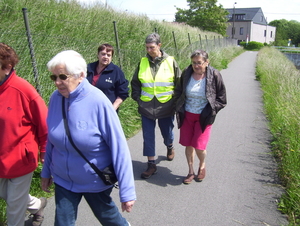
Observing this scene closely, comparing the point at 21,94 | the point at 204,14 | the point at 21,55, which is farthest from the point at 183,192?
the point at 204,14

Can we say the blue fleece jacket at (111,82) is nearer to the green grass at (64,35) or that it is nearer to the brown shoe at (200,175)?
the green grass at (64,35)

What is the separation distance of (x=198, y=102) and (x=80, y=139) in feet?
7.47

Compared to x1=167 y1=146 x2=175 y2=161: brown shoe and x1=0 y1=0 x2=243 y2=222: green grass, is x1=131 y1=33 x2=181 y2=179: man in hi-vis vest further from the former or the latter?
x1=0 y1=0 x2=243 y2=222: green grass

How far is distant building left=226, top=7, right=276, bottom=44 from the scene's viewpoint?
273 feet

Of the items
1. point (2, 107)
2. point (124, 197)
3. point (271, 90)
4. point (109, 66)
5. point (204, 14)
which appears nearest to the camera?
point (124, 197)

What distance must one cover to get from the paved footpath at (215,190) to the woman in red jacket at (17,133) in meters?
0.78

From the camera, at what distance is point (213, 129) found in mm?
7004

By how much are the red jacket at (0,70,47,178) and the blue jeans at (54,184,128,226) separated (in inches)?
17.8

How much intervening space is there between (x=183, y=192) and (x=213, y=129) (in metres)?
3.12

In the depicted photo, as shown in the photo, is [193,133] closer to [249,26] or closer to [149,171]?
[149,171]

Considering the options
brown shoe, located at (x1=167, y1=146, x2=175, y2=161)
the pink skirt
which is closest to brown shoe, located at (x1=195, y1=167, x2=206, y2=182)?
the pink skirt

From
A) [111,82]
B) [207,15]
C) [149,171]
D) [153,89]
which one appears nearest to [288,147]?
[149,171]

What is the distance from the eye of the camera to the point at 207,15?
51812 mm

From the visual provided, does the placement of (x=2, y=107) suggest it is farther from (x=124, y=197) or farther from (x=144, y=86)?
(x=144, y=86)
